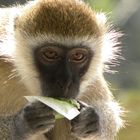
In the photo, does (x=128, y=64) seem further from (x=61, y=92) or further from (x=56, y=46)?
(x=61, y=92)

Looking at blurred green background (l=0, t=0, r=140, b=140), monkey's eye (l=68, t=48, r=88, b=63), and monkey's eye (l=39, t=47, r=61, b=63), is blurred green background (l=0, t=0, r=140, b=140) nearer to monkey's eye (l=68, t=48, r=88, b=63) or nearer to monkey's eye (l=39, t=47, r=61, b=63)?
monkey's eye (l=68, t=48, r=88, b=63)

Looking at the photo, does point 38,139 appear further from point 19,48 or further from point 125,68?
point 125,68

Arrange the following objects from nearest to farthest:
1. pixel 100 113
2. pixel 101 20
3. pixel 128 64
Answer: pixel 101 20 < pixel 100 113 < pixel 128 64

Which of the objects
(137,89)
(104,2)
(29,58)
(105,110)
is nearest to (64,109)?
(29,58)

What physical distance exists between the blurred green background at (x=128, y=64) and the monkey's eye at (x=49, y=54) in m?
2.81

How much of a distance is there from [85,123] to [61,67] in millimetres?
493

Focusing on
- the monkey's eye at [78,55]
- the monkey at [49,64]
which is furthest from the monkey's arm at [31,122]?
the monkey's eye at [78,55]

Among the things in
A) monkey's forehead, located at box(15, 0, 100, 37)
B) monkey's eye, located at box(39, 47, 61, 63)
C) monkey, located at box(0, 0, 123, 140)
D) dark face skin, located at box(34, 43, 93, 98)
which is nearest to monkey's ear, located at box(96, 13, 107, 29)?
monkey, located at box(0, 0, 123, 140)

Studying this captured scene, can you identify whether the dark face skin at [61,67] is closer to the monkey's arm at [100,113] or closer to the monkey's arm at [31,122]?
the monkey's arm at [31,122]

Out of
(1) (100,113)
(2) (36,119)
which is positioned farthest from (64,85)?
(1) (100,113)

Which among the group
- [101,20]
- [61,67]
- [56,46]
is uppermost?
[101,20]

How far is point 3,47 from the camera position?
5262mm

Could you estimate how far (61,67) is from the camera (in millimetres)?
4867

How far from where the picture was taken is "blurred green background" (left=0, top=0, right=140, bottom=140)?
8.28 m
